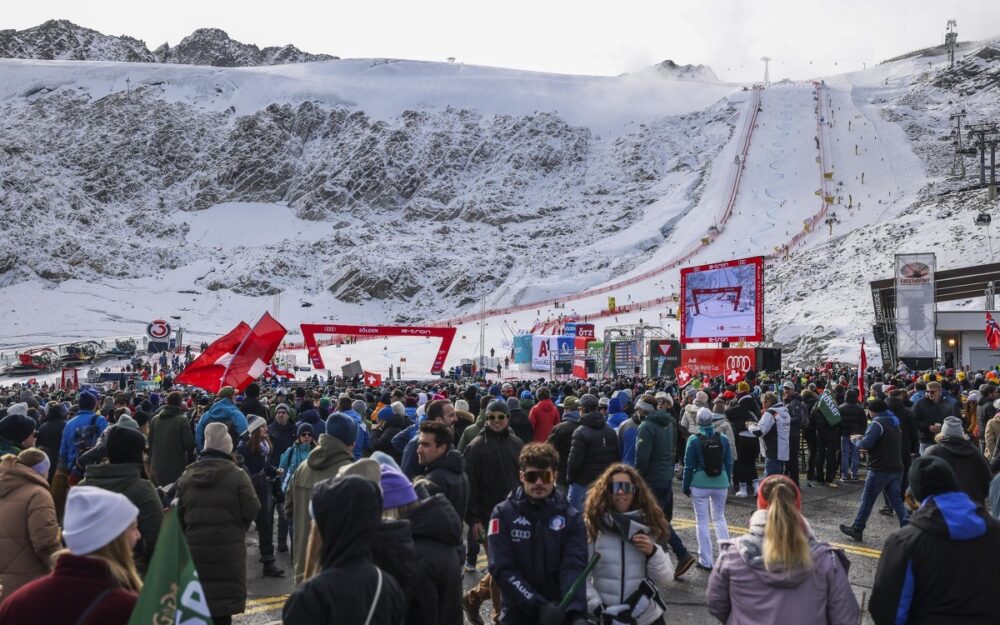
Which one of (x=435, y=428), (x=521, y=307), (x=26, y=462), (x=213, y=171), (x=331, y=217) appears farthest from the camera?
(x=213, y=171)

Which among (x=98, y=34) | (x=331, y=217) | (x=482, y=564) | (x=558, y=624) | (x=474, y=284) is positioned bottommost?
(x=482, y=564)

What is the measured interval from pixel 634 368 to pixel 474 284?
40618 mm

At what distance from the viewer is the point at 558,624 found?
410 cm

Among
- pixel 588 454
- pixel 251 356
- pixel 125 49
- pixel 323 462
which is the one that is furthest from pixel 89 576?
pixel 125 49

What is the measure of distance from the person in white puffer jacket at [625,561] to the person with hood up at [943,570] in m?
1.07

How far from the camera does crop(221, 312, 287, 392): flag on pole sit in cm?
1416

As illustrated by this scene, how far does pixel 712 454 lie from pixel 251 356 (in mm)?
8754

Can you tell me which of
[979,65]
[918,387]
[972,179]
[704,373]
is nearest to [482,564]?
[918,387]

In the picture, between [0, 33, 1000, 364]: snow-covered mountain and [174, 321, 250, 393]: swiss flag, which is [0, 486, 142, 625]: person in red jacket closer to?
[174, 321, 250, 393]: swiss flag

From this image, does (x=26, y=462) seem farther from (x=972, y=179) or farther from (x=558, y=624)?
(x=972, y=179)

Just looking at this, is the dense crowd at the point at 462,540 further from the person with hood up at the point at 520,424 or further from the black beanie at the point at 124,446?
the person with hood up at the point at 520,424

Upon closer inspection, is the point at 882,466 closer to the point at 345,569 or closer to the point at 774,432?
the point at 774,432

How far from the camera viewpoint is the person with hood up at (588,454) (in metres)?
7.78

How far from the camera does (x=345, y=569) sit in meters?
3.15
